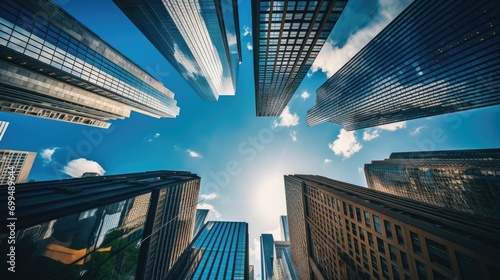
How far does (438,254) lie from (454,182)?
259 ft

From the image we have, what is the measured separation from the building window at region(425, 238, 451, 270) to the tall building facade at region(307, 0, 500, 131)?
62.0 metres

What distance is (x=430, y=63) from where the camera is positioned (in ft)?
209

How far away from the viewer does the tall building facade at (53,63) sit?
114 ft

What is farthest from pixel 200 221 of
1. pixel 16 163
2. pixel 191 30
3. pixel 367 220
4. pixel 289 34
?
pixel 289 34

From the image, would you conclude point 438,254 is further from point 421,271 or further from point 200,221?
point 200,221

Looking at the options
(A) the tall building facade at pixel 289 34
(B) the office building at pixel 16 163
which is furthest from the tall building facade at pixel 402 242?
(B) the office building at pixel 16 163

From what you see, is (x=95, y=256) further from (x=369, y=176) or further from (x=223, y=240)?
(x=369, y=176)

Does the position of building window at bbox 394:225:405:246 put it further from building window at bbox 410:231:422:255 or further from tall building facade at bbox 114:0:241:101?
tall building facade at bbox 114:0:241:101

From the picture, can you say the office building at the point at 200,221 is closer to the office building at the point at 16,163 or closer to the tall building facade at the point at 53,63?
the office building at the point at 16,163

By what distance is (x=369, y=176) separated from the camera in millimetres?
137125

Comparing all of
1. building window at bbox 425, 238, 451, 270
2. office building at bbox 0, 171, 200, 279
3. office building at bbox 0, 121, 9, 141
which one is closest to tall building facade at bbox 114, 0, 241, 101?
office building at bbox 0, 171, 200, 279

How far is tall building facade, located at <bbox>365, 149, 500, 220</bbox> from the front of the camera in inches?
2293

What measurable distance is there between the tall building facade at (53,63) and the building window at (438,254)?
235 feet

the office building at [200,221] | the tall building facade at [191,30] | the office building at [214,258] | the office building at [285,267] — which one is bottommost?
the office building at [285,267]
